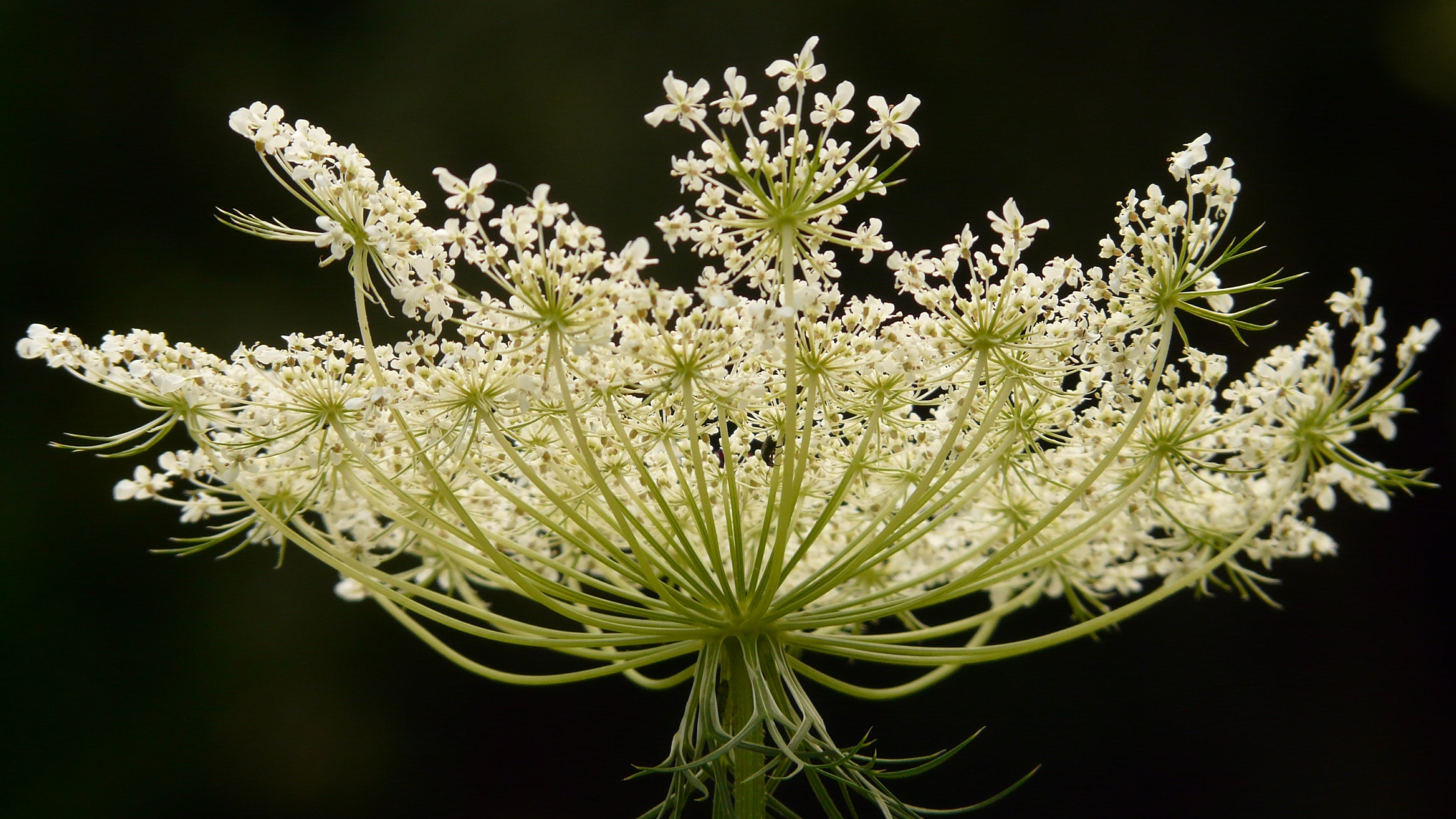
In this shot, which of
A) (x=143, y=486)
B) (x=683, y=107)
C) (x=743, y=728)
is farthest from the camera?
(x=143, y=486)

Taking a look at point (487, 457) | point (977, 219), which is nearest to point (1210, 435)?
point (487, 457)

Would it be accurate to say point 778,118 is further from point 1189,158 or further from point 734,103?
point 1189,158

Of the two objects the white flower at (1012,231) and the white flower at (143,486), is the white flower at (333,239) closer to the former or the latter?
the white flower at (143,486)

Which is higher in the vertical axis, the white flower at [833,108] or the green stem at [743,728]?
the white flower at [833,108]

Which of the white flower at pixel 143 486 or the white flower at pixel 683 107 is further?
the white flower at pixel 143 486

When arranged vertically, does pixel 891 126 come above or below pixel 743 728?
above

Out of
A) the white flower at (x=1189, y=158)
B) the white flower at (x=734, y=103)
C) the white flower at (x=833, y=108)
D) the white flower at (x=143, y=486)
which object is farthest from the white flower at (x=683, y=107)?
the white flower at (x=143, y=486)

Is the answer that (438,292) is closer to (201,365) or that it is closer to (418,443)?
(418,443)

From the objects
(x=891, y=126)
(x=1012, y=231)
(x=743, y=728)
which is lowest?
(x=743, y=728)

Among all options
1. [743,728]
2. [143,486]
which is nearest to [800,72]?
[743,728]
